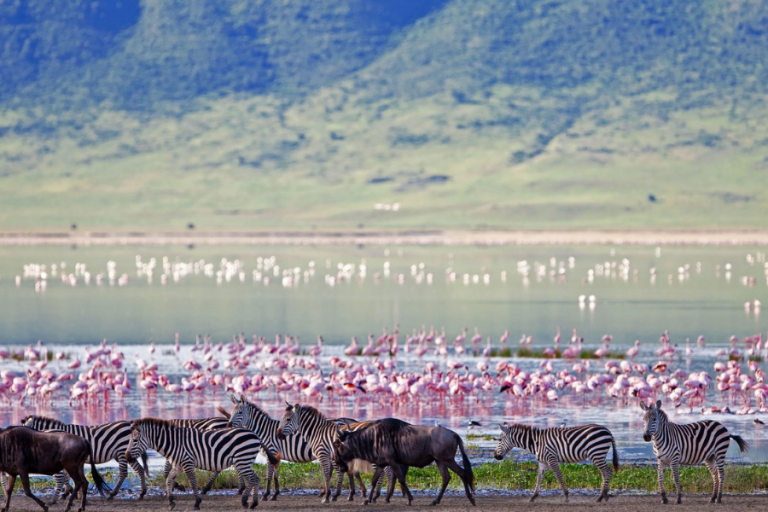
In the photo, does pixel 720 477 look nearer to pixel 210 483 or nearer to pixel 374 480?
pixel 374 480

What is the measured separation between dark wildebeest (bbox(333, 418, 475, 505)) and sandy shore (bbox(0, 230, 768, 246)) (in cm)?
8487

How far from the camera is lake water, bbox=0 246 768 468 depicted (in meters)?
20.5

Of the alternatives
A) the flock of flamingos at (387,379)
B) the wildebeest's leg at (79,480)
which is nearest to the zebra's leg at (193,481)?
the wildebeest's leg at (79,480)

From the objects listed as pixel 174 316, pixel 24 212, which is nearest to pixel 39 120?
pixel 24 212

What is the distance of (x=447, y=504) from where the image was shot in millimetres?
12844

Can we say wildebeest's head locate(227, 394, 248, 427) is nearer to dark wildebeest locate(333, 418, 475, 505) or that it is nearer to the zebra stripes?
the zebra stripes

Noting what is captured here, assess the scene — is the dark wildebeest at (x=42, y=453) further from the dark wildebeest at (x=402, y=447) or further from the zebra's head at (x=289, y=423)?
the dark wildebeest at (x=402, y=447)

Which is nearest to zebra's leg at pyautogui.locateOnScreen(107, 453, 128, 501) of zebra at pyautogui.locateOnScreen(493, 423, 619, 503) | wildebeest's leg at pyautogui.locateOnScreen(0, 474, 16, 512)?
wildebeest's leg at pyautogui.locateOnScreen(0, 474, 16, 512)

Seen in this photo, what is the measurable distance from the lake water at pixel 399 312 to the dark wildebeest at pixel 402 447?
184 inches

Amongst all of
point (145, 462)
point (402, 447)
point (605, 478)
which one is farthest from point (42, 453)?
point (605, 478)

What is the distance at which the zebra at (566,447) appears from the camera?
42.6 ft

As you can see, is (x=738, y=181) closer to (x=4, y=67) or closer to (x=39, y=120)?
(x=39, y=120)

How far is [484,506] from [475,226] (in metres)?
93.4

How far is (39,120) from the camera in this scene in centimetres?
15175
